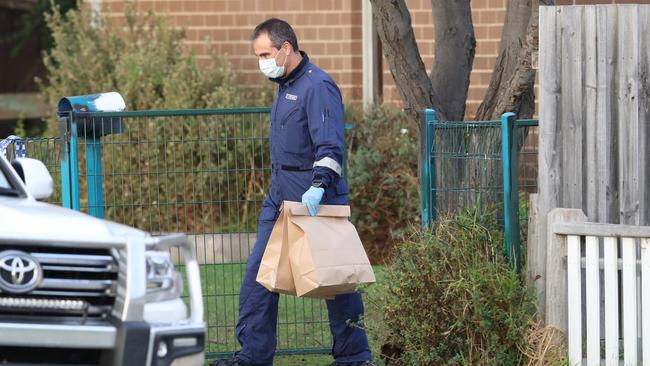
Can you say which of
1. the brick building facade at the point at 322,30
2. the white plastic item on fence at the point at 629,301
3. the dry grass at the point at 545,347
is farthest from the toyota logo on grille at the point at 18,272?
the brick building facade at the point at 322,30

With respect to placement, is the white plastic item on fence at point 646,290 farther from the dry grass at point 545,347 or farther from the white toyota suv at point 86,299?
the white toyota suv at point 86,299

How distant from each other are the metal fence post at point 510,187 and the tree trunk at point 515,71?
38.6 inches

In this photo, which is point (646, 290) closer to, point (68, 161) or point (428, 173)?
point (428, 173)

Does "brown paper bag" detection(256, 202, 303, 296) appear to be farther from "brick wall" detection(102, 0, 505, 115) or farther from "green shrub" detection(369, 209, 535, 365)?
"brick wall" detection(102, 0, 505, 115)

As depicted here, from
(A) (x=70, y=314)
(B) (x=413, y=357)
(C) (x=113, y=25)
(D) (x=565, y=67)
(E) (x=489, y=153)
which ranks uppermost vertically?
(C) (x=113, y=25)

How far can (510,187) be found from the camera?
6.96 meters

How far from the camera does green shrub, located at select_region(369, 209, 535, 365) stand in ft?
21.9

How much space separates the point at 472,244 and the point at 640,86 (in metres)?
1.18

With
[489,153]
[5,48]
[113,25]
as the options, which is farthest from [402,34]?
[5,48]

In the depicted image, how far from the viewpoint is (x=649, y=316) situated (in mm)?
6430

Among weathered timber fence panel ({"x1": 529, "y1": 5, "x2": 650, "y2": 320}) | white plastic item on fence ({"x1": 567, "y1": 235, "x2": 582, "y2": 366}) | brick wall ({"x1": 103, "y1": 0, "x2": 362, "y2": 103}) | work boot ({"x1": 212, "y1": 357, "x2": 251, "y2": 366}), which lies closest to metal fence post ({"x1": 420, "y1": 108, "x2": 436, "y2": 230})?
weathered timber fence panel ({"x1": 529, "y1": 5, "x2": 650, "y2": 320})

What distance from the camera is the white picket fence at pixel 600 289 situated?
643 cm

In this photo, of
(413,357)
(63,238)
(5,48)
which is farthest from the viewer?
(5,48)

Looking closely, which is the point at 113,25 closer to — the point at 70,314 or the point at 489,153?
the point at 489,153
